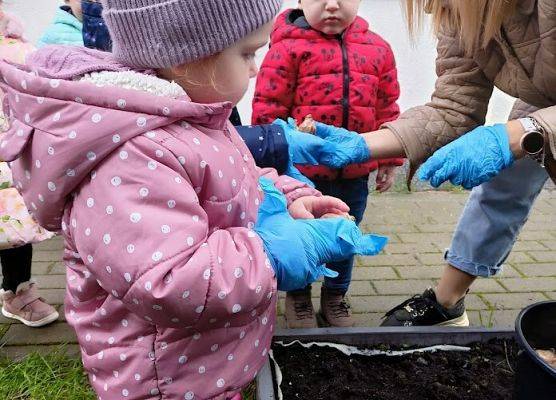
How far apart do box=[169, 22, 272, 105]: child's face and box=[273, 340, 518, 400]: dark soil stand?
1.08 metres

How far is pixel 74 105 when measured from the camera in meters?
1.03

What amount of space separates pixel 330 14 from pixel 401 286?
1.55 m

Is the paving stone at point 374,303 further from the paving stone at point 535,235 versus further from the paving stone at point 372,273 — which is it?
the paving stone at point 535,235

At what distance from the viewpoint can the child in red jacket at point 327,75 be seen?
2.34 metres

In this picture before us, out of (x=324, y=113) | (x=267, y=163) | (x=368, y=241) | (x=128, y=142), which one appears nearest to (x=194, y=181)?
(x=128, y=142)

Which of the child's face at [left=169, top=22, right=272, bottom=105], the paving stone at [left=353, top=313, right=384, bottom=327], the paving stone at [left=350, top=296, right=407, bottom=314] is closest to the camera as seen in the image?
the child's face at [left=169, top=22, right=272, bottom=105]

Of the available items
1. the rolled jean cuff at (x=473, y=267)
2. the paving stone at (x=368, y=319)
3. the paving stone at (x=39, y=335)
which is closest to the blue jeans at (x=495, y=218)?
the rolled jean cuff at (x=473, y=267)

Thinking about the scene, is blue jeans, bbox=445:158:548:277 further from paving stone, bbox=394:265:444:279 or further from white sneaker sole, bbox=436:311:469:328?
paving stone, bbox=394:265:444:279

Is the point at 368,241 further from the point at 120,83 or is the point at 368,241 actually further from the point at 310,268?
the point at 120,83

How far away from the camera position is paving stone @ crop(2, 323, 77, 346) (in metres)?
2.48

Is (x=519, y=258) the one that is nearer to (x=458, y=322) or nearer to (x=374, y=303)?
(x=374, y=303)

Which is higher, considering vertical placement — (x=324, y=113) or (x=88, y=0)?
(x=88, y=0)

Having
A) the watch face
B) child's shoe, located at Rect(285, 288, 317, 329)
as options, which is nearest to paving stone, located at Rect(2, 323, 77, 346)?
child's shoe, located at Rect(285, 288, 317, 329)

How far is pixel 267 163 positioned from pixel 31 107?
79cm
